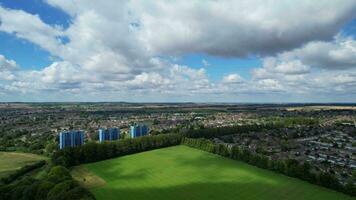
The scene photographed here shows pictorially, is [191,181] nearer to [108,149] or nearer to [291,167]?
[291,167]

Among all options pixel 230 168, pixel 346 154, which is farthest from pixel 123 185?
pixel 346 154

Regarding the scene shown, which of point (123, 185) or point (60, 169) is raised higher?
point (60, 169)

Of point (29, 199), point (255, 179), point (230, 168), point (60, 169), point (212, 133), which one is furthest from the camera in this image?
point (212, 133)

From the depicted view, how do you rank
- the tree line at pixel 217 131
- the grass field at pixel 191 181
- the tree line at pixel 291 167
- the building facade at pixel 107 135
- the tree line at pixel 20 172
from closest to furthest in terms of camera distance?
1. the grass field at pixel 191 181
2. the tree line at pixel 291 167
3. the tree line at pixel 20 172
4. the building facade at pixel 107 135
5. the tree line at pixel 217 131

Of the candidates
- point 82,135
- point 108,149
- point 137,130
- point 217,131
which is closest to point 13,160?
point 82,135

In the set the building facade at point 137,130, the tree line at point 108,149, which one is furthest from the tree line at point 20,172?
the building facade at point 137,130

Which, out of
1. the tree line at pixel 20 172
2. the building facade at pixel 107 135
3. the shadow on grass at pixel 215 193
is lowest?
the shadow on grass at pixel 215 193

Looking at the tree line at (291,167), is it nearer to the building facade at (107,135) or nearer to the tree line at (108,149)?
the tree line at (108,149)

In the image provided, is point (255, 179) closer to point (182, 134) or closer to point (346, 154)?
point (346, 154)

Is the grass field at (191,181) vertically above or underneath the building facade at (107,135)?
underneath
